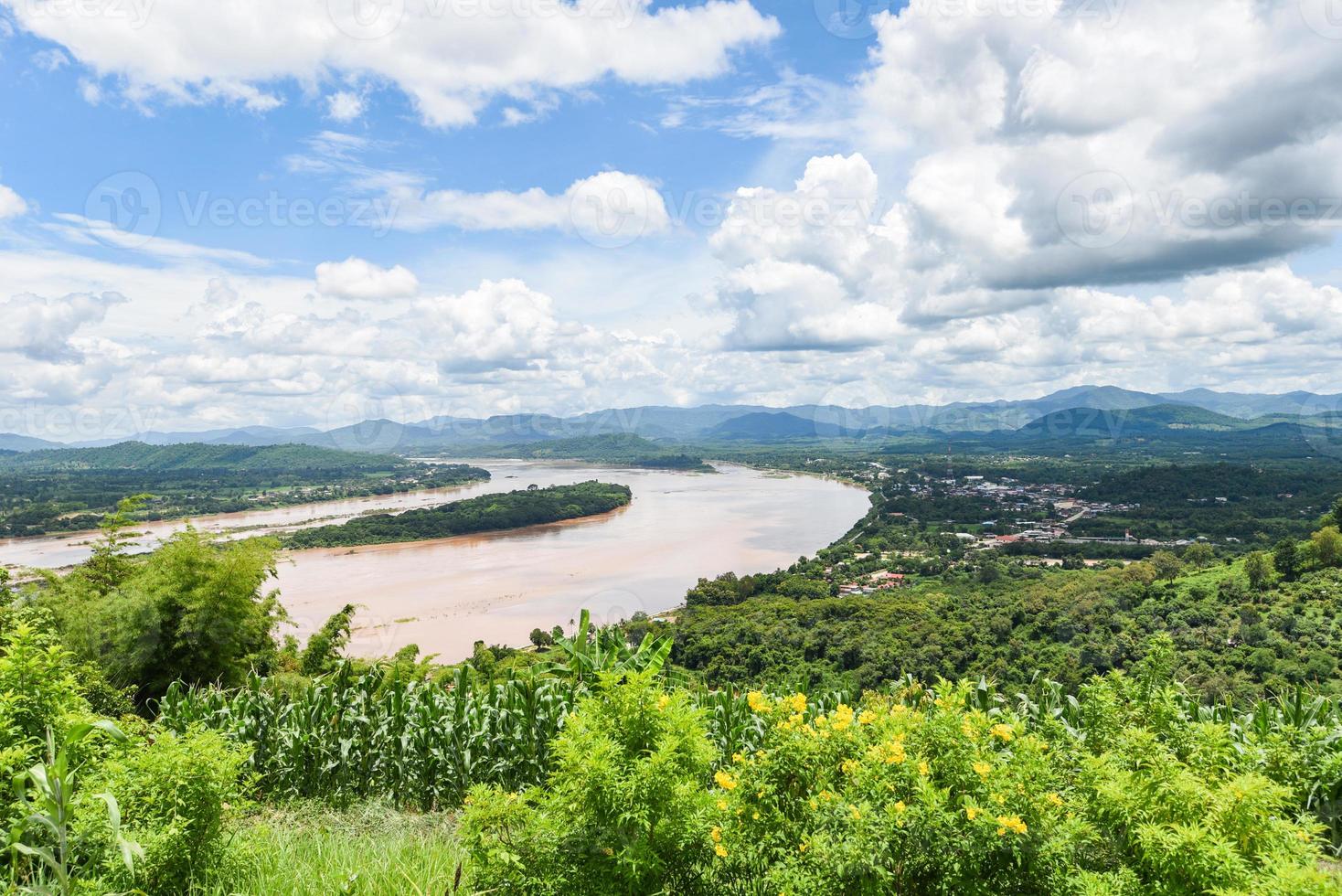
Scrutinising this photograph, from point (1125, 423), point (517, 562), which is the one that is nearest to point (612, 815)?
point (517, 562)

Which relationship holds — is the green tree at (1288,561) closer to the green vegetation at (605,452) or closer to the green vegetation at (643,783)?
the green vegetation at (643,783)

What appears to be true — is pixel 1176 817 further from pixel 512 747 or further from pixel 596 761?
pixel 512 747

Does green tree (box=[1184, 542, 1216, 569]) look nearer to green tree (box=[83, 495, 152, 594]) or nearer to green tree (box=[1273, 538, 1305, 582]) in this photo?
green tree (box=[1273, 538, 1305, 582])

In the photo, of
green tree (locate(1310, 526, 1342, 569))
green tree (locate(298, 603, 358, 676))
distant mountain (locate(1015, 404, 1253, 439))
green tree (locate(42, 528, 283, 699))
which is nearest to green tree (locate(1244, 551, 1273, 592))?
green tree (locate(1310, 526, 1342, 569))

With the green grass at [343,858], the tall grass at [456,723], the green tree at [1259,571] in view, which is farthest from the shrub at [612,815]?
the green tree at [1259,571]

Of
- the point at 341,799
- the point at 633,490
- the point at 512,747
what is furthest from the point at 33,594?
the point at 633,490

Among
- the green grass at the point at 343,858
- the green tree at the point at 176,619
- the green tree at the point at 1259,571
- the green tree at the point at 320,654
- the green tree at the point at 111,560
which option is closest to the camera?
the green grass at the point at 343,858
